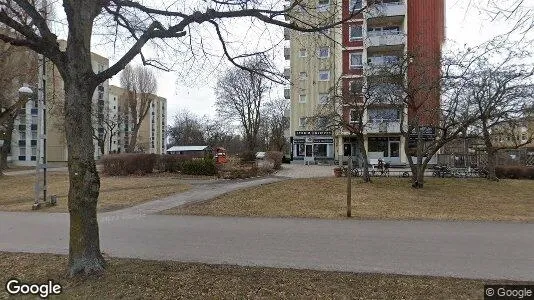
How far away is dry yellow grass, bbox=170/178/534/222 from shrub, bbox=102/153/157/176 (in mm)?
10422

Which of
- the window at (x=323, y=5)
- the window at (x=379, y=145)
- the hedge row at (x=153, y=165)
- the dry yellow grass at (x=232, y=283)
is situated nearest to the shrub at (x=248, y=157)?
the hedge row at (x=153, y=165)

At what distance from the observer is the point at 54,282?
5.04 m

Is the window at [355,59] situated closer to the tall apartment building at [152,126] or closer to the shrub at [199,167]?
the shrub at [199,167]

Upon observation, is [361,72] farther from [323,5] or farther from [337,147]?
[323,5]

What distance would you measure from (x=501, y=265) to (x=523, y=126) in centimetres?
1772

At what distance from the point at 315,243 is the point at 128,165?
20.0 meters

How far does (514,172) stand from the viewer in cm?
2391

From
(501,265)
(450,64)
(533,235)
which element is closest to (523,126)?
(450,64)

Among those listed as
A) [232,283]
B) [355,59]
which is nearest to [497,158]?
[355,59]

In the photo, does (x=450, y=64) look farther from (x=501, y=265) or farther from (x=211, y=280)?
(x=211, y=280)

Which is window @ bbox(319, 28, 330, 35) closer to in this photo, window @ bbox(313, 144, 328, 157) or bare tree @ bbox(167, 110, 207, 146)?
window @ bbox(313, 144, 328, 157)

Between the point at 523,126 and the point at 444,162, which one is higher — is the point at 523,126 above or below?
above

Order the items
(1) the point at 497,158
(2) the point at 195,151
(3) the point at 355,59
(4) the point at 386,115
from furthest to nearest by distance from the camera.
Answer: (2) the point at 195,151 → (3) the point at 355,59 → (1) the point at 497,158 → (4) the point at 386,115

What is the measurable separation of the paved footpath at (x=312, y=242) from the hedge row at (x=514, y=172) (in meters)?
16.9
